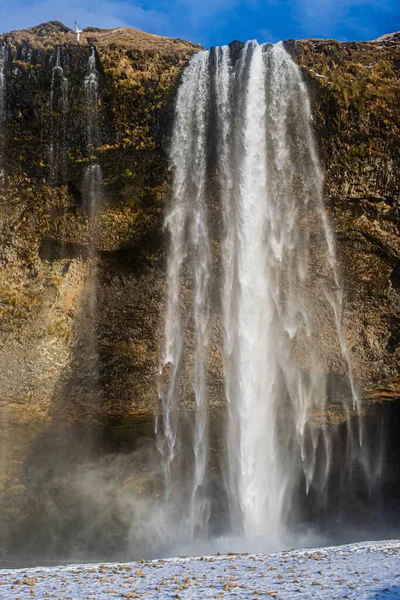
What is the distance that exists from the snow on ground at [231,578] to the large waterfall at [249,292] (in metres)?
5.68

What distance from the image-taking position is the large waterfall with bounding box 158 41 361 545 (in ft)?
58.5

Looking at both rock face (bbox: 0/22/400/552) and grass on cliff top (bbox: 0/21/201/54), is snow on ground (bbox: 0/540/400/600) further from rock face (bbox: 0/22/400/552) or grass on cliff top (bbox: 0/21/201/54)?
grass on cliff top (bbox: 0/21/201/54)

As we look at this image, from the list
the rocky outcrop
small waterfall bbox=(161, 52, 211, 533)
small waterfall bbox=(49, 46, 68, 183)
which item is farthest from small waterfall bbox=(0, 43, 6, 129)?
the rocky outcrop

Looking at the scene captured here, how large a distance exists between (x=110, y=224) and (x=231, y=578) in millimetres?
11408

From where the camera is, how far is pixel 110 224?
18.2 metres

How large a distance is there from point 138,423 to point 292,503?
18.8ft

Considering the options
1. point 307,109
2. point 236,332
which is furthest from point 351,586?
point 307,109

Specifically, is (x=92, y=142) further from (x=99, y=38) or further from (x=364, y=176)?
(x=364, y=176)

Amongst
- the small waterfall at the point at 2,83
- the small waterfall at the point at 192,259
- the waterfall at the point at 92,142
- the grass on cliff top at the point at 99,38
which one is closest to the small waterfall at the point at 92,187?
the waterfall at the point at 92,142

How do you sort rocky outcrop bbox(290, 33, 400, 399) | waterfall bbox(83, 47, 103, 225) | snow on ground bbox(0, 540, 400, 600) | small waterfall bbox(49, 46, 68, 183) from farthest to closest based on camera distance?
small waterfall bbox(49, 46, 68, 183)
waterfall bbox(83, 47, 103, 225)
rocky outcrop bbox(290, 33, 400, 399)
snow on ground bbox(0, 540, 400, 600)

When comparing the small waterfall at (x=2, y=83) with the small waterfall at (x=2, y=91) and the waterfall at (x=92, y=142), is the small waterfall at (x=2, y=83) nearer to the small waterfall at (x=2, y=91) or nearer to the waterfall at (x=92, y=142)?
the small waterfall at (x=2, y=91)

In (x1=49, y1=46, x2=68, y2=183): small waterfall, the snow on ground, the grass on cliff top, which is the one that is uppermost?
the grass on cliff top

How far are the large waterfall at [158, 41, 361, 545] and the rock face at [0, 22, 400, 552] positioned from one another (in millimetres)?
509

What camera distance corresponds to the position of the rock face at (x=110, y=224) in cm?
1748
